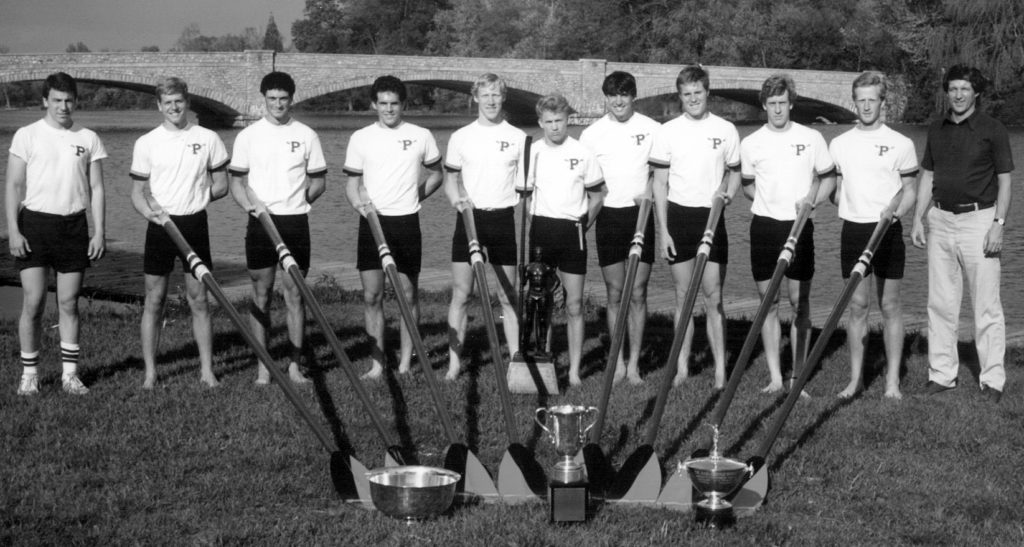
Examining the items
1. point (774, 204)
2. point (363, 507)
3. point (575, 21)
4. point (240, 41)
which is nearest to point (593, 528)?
point (363, 507)

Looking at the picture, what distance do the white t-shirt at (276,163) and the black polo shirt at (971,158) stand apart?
3518mm

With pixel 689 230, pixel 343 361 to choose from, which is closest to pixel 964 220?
pixel 689 230

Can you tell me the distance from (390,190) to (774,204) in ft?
7.13

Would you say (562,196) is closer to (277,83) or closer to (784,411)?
(277,83)

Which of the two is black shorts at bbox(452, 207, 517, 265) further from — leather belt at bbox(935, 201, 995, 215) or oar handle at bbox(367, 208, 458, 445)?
leather belt at bbox(935, 201, 995, 215)

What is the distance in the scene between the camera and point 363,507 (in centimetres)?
483

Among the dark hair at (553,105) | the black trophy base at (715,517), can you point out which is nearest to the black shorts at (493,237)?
the dark hair at (553,105)

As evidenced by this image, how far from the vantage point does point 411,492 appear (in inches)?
178

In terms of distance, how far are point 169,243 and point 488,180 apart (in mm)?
1821

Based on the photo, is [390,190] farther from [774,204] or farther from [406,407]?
[774,204]

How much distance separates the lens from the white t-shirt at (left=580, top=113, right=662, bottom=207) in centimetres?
694

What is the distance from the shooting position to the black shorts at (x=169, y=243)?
6750 mm

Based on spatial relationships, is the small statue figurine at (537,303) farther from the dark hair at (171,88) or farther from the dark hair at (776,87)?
the dark hair at (171,88)

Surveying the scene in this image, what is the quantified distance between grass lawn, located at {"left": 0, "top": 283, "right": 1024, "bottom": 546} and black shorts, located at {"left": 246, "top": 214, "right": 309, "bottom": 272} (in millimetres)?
732
